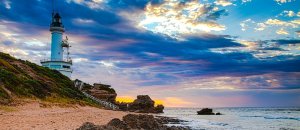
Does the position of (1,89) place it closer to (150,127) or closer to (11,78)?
(11,78)

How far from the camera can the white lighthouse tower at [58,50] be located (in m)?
75.0

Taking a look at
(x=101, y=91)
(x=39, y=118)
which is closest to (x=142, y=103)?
(x=101, y=91)

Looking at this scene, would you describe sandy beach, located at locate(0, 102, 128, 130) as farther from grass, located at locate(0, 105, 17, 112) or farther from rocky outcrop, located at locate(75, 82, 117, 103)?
rocky outcrop, located at locate(75, 82, 117, 103)

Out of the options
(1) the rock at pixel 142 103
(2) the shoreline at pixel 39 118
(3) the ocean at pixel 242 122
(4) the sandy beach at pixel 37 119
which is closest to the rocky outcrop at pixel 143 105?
(1) the rock at pixel 142 103

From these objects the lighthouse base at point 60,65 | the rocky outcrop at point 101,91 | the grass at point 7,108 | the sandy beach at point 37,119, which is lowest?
the sandy beach at point 37,119

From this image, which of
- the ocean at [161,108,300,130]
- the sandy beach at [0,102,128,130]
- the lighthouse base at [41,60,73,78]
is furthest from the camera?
the lighthouse base at [41,60,73,78]

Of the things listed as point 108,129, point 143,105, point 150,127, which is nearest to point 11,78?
point 150,127

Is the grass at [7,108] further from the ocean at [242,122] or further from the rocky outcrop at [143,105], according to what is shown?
the rocky outcrop at [143,105]

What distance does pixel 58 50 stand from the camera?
75.6m

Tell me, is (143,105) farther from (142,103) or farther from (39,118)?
(39,118)

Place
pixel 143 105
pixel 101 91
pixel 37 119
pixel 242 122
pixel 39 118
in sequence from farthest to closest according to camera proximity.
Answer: pixel 143 105 < pixel 101 91 < pixel 242 122 < pixel 39 118 < pixel 37 119

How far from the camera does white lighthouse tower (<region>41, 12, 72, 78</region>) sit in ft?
246

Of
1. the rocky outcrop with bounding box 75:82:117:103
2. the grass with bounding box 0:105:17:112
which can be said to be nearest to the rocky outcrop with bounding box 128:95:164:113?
the rocky outcrop with bounding box 75:82:117:103

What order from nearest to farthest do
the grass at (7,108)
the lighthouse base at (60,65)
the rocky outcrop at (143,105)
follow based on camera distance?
the grass at (7,108), the rocky outcrop at (143,105), the lighthouse base at (60,65)
